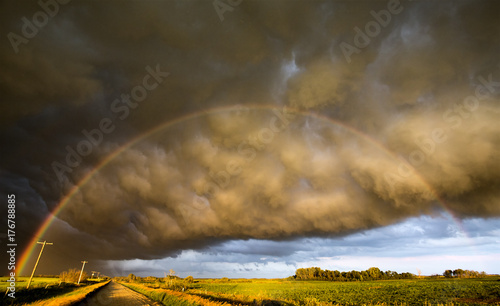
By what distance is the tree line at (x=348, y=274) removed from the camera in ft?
564

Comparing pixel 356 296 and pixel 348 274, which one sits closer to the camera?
pixel 356 296

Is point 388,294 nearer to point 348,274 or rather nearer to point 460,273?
point 348,274

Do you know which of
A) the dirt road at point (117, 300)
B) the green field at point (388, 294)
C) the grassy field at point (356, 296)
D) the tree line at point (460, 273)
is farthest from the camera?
the tree line at point (460, 273)

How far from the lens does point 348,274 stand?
176 meters

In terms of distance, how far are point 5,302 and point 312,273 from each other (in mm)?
201644

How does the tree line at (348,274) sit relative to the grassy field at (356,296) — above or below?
below

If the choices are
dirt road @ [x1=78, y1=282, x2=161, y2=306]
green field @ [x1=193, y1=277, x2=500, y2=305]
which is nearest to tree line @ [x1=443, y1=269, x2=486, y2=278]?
green field @ [x1=193, y1=277, x2=500, y2=305]

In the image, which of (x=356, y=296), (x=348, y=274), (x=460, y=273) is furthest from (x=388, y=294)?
(x=460, y=273)

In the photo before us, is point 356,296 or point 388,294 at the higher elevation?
point 388,294

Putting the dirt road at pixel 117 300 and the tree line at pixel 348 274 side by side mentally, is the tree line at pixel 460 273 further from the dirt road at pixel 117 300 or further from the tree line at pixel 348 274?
the dirt road at pixel 117 300

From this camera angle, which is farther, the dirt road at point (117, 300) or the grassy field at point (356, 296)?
the grassy field at point (356, 296)

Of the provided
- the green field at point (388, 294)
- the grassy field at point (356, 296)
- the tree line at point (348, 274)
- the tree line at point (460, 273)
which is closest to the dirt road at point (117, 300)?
the grassy field at point (356, 296)

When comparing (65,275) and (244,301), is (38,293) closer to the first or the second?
(244,301)

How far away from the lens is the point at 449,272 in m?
185
